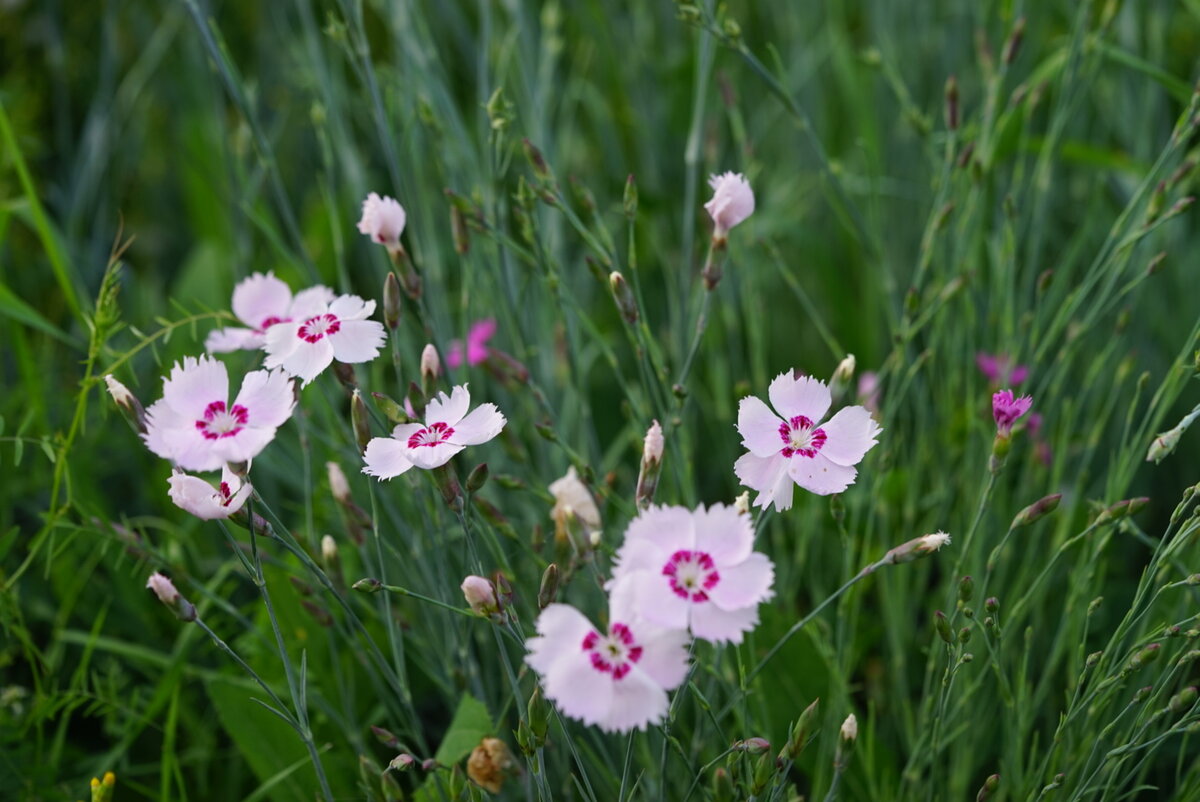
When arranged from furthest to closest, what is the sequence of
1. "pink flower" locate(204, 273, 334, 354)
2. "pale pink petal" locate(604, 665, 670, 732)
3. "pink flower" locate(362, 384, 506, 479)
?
"pink flower" locate(204, 273, 334, 354)
"pink flower" locate(362, 384, 506, 479)
"pale pink petal" locate(604, 665, 670, 732)

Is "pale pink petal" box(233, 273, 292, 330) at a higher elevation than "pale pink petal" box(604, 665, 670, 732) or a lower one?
higher

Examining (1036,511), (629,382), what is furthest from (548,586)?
(629,382)

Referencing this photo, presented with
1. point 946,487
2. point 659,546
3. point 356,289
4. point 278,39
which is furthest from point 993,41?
point 659,546

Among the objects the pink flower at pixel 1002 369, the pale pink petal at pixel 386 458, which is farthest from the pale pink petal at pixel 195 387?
the pink flower at pixel 1002 369

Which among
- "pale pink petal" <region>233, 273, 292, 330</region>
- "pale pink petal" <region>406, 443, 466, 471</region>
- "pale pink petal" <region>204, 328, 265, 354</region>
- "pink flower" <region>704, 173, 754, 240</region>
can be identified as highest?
"pink flower" <region>704, 173, 754, 240</region>

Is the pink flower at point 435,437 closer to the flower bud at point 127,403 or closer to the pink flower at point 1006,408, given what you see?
the flower bud at point 127,403

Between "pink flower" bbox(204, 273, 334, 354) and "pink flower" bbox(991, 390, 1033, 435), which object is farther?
"pink flower" bbox(204, 273, 334, 354)

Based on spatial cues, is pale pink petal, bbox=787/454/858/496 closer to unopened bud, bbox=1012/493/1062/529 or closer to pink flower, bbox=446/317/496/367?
unopened bud, bbox=1012/493/1062/529

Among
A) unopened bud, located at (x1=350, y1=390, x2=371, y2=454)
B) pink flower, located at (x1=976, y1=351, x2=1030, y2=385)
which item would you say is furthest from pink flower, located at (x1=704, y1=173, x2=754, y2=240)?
pink flower, located at (x1=976, y1=351, x2=1030, y2=385)

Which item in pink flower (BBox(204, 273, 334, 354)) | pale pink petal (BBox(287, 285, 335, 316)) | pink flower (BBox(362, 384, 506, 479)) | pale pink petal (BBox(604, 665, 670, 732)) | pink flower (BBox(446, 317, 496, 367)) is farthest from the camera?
pink flower (BBox(446, 317, 496, 367))

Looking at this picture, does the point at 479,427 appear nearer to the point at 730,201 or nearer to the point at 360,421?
the point at 360,421
